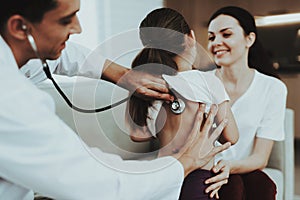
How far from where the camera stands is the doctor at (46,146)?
62 centimetres

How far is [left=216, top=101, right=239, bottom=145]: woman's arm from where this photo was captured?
0.92 metres

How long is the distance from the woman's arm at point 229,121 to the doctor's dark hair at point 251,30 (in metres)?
0.13

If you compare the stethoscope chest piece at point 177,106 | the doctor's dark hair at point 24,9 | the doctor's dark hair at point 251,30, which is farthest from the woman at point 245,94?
the doctor's dark hair at point 24,9

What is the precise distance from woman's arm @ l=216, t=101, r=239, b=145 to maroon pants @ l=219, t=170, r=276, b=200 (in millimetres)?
108

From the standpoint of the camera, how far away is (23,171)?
0.63m

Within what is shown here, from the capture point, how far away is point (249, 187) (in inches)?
37.9

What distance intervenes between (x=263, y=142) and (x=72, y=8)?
1.91 feet

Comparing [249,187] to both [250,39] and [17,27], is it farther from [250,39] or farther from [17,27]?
[17,27]

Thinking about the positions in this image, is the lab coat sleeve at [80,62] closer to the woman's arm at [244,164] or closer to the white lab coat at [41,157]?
the white lab coat at [41,157]

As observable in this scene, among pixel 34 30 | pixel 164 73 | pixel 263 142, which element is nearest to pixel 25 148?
pixel 34 30

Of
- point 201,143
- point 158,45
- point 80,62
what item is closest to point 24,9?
point 80,62

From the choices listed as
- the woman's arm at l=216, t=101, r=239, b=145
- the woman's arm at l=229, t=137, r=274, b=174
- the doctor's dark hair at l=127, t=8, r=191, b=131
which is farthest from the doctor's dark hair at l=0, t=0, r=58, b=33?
the woman's arm at l=229, t=137, r=274, b=174

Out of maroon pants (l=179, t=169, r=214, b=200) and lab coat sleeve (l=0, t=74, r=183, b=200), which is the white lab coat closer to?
lab coat sleeve (l=0, t=74, r=183, b=200)

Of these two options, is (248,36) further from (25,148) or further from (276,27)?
(25,148)
